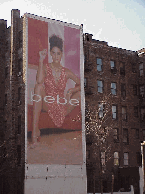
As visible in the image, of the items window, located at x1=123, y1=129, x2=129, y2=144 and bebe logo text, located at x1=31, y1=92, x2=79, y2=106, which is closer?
bebe logo text, located at x1=31, y1=92, x2=79, y2=106

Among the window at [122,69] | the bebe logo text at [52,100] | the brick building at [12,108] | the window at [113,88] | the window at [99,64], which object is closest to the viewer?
the brick building at [12,108]

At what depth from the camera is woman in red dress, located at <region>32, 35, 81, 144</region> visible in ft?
163

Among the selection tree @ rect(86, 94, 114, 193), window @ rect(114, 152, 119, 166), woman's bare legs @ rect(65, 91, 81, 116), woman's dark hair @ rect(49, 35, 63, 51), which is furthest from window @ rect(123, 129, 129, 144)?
woman's dark hair @ rect(49, 35, 63, 51)

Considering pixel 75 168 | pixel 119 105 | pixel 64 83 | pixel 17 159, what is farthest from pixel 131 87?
pixel 17 159

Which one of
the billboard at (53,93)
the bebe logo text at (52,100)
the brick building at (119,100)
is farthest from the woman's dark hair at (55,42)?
the bebe logo text at (52,100)

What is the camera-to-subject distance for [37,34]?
5131 cm

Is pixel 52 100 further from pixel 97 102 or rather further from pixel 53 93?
pixel 97 102

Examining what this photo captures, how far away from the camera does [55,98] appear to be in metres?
51.1

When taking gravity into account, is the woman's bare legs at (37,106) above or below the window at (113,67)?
below

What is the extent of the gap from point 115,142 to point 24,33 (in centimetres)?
2085

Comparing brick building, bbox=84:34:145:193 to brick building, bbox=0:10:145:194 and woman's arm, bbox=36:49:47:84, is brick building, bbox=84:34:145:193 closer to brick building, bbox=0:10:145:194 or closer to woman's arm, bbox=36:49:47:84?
brick building, bbox=0:10:145:194

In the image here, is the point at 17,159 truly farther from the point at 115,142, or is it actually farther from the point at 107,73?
the point at 107,73

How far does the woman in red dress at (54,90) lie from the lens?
49684 millimetres

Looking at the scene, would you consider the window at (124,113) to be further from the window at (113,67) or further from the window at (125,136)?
the window at (113,67)
